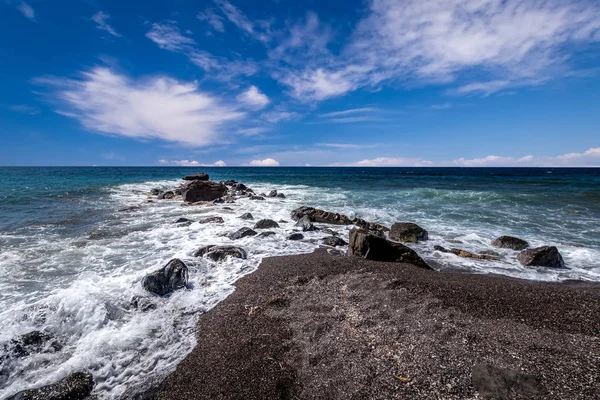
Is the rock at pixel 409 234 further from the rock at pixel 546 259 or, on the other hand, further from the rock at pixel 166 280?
the rock at pixel 166 280

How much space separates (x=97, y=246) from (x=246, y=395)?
10058mm

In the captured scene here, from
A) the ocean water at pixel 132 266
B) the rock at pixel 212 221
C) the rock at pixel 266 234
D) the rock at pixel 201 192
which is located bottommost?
the ocean water at pixel 132 266

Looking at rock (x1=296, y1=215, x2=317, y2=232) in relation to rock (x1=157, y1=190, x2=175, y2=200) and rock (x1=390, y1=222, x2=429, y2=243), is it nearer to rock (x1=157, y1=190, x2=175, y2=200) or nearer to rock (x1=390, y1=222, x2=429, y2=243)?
rock (x1=390, y1=222, x2=429, y2=243)

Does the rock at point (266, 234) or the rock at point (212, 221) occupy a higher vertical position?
the rock at point (212, 221)

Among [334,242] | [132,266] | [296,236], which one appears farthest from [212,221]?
[334,242]

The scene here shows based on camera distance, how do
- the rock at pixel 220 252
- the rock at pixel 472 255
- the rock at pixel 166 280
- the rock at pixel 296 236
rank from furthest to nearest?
the rock at pixel 296 236, the rock at pixel 472 255, the rock at pixel 220 252, the rock at pixel 166 280

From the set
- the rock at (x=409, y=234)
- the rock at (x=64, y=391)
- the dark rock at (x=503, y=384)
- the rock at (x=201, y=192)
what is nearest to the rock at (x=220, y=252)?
the rock at (x=64, y=391)

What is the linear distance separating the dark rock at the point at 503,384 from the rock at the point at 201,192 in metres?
23.7

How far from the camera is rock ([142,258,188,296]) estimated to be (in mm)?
6938

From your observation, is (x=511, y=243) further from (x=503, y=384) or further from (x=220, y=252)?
(x=220, y=252)

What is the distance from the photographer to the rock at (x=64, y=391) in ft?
12.9

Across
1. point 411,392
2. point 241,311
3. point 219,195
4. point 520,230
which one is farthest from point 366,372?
point 219,195

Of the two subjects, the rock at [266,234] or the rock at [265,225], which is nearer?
the rock at [266,234]

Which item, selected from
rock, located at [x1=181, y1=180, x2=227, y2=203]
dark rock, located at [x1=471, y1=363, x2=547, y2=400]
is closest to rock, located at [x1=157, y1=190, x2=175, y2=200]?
rock, located at [x1=181, y1=180, x2=227, y2=203]
